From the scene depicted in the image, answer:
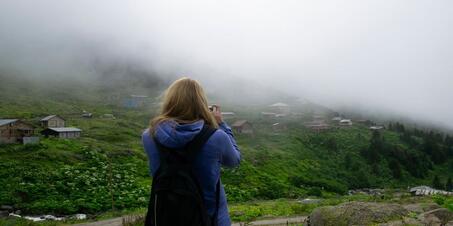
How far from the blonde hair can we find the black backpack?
235 millimetres

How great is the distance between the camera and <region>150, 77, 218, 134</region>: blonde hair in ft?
13.2

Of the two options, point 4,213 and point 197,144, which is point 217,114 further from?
point 4,213

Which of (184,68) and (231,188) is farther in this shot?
(184,68)

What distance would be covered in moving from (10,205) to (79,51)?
13950 cm

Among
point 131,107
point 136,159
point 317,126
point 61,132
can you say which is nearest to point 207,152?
point 136,159

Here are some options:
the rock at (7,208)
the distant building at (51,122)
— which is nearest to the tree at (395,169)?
the distant building at (51,122)

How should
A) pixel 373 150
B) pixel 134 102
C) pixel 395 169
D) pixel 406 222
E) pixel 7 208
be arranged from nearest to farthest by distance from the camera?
pixel 406 222 → pixel 7 208 → pixel 395 169 → pixel 373 150 → pixel 134 102

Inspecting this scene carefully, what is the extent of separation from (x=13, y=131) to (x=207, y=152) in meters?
59.3

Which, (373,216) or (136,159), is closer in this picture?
(373,216)

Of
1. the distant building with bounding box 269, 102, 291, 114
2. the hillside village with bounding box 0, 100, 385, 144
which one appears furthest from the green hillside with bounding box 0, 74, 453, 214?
the distant building with bounding box 269, 102, 291, 114

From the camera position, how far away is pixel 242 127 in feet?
282

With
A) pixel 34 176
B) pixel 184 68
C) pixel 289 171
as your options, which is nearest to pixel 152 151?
pixel 34 176

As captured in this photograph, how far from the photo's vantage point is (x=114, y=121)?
3295 inches

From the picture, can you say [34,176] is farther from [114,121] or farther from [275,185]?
[114,121]
